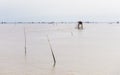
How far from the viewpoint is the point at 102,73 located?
48.3 feet

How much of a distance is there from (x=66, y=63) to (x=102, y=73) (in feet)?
9.96

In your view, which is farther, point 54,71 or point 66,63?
point 66,63

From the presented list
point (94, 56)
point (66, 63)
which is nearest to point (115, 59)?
point (94, 56)

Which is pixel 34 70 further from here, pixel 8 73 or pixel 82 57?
pixel 82 57

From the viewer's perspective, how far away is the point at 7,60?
61.4ft

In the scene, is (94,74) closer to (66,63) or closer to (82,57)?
(66,63)

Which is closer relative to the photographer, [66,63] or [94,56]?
[66,63]

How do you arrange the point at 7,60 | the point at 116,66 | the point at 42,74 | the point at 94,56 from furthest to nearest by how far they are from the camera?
1. the point at 94,56
2. the point at 7,60
3. the point at 116,66
4. the point at 42,74

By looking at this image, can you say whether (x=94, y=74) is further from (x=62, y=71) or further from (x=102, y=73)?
(x=62, y=71)

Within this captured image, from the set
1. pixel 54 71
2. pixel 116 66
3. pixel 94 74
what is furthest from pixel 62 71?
pixel 116 66

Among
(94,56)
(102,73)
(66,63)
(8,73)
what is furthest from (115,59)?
(8,73)

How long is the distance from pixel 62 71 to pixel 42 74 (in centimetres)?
103

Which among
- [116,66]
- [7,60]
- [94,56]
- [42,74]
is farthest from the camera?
[94,56]

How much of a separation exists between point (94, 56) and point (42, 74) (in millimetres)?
6002
